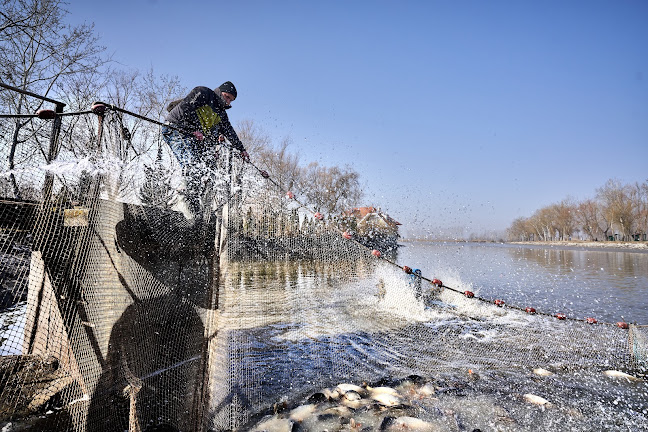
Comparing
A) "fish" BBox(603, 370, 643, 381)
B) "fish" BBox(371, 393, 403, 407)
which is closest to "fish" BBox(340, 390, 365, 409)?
"fish" BBox(371, 393, 403, 407)

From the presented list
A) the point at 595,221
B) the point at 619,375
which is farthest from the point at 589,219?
the point at 619,375

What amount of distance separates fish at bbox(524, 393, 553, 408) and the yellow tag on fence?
5073 mm

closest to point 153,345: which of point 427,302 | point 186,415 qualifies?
point 186,415

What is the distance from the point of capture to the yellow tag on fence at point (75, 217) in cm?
314

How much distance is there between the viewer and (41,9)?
38.9 ft

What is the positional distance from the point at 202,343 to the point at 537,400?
3780 millimetres

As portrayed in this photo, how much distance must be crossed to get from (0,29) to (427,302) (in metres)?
14.8

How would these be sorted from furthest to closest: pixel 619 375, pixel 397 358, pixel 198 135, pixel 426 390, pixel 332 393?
pixel 397 358 < pixel 619 375 < pixel 198 135 < pixel 426 390 < pixel 332 393

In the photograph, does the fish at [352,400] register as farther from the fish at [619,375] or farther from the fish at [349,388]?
the fish at [619,375]

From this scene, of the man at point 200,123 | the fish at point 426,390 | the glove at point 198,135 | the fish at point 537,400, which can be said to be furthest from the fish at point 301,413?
the glove at point 198,135

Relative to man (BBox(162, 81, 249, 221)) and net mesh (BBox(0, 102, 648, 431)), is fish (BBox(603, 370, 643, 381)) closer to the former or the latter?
net mesh (BBox(0, 102, 648, 431))

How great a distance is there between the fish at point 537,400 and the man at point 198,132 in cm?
454

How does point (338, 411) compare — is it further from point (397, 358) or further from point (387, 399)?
point (397, 358)

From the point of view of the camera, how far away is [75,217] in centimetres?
316
